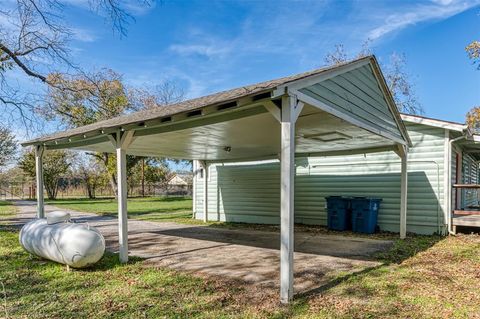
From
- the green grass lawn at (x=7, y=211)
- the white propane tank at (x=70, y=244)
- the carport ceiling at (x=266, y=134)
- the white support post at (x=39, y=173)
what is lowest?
the green grass lawn at (x=7, y=211)

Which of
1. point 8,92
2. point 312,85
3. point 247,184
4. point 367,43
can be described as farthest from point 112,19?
point 367,43

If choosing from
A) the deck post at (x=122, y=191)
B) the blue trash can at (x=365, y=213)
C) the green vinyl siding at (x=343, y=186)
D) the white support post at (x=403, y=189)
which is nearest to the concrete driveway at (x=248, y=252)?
the deck post at (x=122, y=191)

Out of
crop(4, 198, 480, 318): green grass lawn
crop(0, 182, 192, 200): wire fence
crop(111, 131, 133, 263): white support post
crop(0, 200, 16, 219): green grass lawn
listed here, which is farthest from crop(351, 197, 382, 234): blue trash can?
crop(0, 182, 192, 200): wire fence

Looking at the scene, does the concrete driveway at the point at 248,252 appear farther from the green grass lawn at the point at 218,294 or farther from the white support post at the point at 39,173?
the white support post at the point at 39,173

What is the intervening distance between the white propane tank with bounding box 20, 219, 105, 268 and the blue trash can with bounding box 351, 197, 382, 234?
21.7 feet

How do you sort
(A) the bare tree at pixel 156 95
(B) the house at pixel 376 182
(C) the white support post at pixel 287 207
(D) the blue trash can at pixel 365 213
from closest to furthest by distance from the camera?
(C) the white support post at pixel 287 207, (B) the house at pixel 376 182, (D) the blue trash can at pixel 365 213, (A) the bare tree at pixel 156 95

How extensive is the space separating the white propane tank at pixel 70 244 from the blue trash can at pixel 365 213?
6.62 m

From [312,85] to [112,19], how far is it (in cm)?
407

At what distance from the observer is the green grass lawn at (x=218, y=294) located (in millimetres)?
3383

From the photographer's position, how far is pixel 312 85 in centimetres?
423

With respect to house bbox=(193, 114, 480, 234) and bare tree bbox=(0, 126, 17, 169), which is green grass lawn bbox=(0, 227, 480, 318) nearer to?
house bbox=(193, 114, 480, 234)

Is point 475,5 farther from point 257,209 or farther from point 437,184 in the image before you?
point 257,209

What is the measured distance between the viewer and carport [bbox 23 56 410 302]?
3.70 m

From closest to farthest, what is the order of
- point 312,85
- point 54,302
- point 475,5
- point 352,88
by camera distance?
point 54,302 < point 312,85 < point 352,88 < point 475,5
